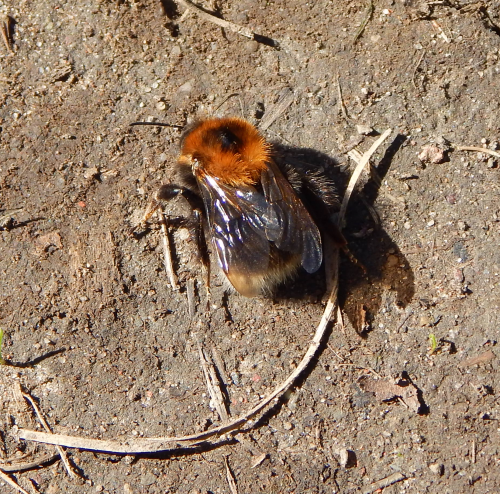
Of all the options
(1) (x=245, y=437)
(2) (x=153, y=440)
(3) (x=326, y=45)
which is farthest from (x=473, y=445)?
(3) (x=326, y=45)

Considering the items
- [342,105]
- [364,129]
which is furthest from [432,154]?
[342,105]

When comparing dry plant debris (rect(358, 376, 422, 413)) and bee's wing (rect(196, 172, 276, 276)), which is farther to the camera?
dry plant debris (rect(358, 376, 422, 413))

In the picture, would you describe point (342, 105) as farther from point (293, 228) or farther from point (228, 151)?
point (293, 228)

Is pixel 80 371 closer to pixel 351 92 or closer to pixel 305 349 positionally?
pixel 305 349

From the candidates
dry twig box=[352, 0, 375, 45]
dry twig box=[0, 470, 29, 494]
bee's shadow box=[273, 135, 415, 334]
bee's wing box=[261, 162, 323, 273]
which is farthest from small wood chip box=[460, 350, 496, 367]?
dry twig box=[0, 470, 29, 494]

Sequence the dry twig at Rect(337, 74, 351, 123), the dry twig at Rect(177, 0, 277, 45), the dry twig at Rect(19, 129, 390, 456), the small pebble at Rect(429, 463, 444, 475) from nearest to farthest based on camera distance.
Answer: the small pebble at Rect(429, 463, 444, 475)
the dry twig at Rect(19, 129, 390, 456)
the dry twig at Rect(337, 74, 351, 123)
the dry twig at Rect(177, 0, 277, 45)

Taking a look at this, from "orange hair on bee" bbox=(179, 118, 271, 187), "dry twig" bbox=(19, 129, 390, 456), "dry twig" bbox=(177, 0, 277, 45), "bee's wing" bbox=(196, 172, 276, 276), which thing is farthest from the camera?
"dry twig" bbox=(177, 0, 277, 45)

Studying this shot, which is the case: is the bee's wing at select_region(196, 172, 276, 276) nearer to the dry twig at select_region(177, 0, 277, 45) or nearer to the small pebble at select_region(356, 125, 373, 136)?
the small pebble at select_region(356, 125, 373, 136)
